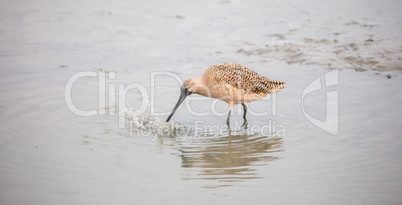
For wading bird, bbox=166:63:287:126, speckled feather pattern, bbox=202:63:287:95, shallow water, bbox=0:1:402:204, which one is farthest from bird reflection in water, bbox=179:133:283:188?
speckled feather pattern, bbox=202:63:287:95

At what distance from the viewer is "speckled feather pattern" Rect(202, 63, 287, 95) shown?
283 inches

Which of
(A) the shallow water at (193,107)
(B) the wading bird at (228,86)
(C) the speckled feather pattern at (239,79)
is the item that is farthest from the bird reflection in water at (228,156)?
(C) the speckled feather pattern at (239,79)

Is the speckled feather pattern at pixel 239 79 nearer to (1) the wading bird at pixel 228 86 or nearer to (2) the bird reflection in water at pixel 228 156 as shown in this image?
(1) the wading bird at pixel 228 86

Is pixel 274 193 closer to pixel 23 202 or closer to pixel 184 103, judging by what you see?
pixel 23 202

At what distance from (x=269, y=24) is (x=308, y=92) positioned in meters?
3.14

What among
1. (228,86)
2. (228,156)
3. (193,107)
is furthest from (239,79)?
(228,156)

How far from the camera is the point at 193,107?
25.3 feet

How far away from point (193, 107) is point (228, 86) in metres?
0.81

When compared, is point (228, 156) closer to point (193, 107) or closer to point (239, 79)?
point (239, 79)

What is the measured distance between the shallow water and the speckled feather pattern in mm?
361

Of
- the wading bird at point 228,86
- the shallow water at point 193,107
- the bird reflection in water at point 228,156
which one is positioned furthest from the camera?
the wading bird at point 228,86

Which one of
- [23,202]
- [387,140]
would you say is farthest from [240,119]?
[23,202]

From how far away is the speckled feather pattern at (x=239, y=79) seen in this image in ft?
23.6

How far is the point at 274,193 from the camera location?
5.13 meters
